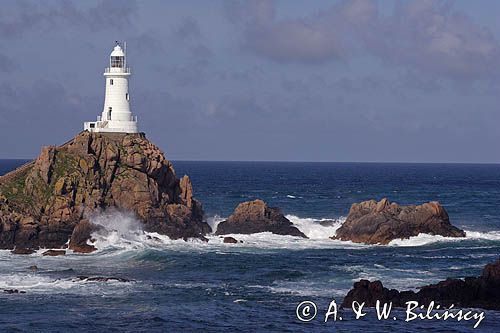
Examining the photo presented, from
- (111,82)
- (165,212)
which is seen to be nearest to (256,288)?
(165,212)

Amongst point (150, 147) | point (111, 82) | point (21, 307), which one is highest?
point (111, 82)

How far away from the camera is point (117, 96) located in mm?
92438

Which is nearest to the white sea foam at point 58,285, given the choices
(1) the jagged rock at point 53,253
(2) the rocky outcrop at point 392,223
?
(1) the jagged rock at point 53,253

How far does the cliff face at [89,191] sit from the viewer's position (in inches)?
3071

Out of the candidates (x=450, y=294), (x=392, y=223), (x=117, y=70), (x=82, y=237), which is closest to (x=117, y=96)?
(x=117, y=70)

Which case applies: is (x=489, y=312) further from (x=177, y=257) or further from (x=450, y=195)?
(x=450, y=195)

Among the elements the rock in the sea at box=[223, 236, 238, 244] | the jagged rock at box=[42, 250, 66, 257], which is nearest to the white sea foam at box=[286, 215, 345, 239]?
the rock in the sea at box=[223, 236, 238, 244]

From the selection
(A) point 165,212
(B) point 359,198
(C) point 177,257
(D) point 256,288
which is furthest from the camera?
(B) point 359,198

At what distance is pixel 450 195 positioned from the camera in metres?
149

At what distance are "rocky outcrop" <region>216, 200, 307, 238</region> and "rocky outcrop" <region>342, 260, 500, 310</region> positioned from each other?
37.5 meters

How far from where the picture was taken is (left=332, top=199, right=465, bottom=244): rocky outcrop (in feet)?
278

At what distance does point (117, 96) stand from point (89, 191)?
14074 millimetres

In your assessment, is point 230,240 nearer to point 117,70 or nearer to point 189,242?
point 189,242

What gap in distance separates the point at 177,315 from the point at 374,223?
37.6 m
